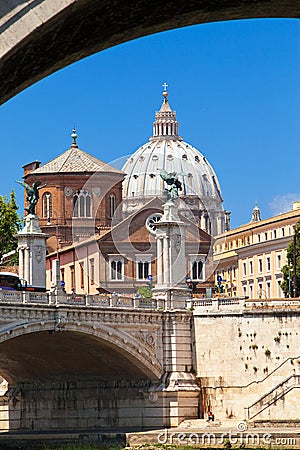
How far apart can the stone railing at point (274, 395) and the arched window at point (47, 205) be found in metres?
35.7

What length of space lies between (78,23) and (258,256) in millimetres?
72193

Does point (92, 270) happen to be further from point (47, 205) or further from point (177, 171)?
point (177, 171)

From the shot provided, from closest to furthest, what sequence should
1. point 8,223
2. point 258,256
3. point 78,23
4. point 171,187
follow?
point 78,23
point 171,187
point 8,223
point 258,256

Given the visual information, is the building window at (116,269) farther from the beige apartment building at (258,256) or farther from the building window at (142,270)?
the beige apartment building at (258,256)

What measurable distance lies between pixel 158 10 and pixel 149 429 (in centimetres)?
3729

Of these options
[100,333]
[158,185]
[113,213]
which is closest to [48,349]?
[100,333]

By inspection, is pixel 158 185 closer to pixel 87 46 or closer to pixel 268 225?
pixel 268 225

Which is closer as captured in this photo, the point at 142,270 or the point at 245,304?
the point at 245,304

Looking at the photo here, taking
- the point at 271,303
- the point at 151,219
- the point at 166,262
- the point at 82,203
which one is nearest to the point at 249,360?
the point at 271,303

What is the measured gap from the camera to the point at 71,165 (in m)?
74.0

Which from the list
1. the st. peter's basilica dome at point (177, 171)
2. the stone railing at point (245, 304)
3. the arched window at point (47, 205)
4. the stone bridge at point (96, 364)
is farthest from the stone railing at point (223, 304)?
the st. peter's basilica dome at point (177, 171)

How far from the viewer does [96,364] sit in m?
43.5

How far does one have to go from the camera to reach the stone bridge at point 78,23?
13.9ft

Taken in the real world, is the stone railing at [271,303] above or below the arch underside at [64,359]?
above
